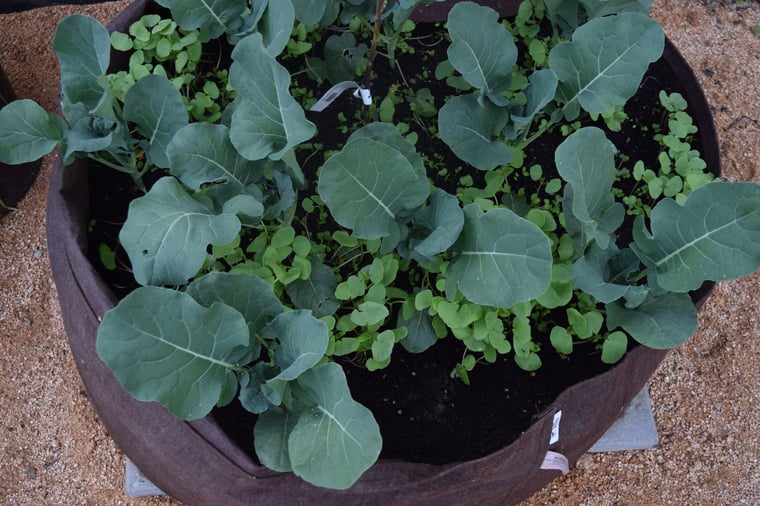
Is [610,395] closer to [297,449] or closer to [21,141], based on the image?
[297,449]

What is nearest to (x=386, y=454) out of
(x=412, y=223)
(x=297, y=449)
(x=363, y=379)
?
(x=363, y=379)

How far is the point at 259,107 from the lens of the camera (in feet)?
4.13

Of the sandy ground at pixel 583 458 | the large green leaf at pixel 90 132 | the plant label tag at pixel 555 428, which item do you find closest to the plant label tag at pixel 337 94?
the large green leaf at pixel 90 132

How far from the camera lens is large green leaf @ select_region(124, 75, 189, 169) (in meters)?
1.34

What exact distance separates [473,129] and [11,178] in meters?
1.41

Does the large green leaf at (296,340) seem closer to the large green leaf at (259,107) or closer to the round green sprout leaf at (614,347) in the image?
the large green leaf at (259,107)

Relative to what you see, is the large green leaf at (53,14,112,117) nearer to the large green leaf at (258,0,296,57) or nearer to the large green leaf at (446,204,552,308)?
the large green leaf at (258,0,296,57)

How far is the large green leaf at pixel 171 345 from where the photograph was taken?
3.43 feet

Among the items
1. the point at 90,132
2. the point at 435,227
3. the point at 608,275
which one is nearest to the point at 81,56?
the point at 90,132

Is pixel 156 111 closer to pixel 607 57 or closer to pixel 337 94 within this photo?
pixel 337 94

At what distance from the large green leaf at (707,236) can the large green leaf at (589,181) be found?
0.25 feet

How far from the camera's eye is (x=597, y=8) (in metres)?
1.52

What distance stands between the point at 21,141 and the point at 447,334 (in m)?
0.92

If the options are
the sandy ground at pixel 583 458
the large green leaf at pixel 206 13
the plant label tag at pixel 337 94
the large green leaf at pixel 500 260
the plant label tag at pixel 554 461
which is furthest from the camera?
the sandy ground at pixel 583 458
